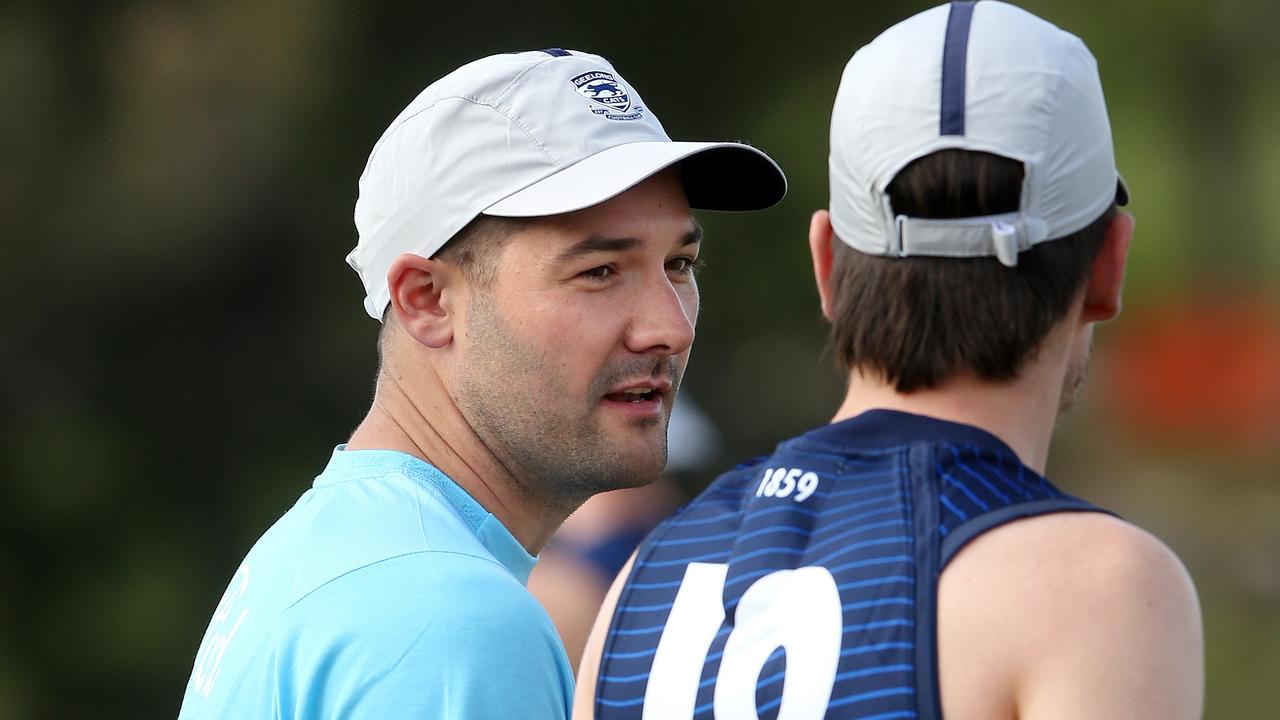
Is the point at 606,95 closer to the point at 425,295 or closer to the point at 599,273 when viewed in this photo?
the point at 599,273

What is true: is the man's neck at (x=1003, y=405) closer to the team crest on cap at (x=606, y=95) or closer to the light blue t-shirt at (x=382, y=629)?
the team crest on cap at (x=606, y=95)

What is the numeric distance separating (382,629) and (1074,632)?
682 mm

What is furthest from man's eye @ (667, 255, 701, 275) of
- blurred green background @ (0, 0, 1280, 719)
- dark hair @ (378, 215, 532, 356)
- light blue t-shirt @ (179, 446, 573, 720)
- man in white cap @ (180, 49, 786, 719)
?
blurred green background @ (0, 0, 1280, 719)

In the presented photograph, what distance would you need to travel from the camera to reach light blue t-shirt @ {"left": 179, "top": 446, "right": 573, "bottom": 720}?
1259 millimetres

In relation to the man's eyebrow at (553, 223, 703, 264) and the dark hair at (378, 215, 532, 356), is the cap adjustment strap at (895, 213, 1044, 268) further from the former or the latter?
the dark hair at (378, 215, 532, 356)

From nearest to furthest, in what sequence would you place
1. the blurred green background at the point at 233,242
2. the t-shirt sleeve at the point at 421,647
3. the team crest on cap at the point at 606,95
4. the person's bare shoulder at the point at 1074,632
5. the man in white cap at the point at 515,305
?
the t-shirt sleeve at the point at 421,647
the person's bare shoulder at the point at 1074,632
the man in white cap at the point at 515,305
the team crest on cap at the point at 606,95
the blurred green background at the point at 233,242

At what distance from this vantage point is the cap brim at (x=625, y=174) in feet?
5.33

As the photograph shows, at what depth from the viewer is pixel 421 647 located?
1259mm

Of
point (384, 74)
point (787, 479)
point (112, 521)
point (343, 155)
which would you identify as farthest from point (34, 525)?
point (787, 479)

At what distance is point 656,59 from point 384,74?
4.45 ft

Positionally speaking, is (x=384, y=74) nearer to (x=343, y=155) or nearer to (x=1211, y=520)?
(x=343, y=155)

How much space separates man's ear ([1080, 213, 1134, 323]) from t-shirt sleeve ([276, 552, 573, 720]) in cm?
83

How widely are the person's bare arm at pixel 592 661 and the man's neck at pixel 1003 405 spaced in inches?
16.2

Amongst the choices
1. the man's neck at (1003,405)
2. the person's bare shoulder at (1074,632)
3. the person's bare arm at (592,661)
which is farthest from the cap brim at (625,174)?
the person's bare shoulder at (1074,632)
